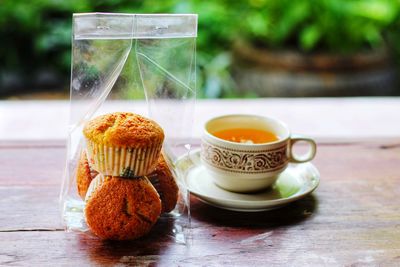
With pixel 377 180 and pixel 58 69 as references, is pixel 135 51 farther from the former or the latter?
pixel 58 69

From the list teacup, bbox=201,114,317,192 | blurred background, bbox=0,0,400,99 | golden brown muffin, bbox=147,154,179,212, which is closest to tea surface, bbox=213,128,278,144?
teacup, bbox=201,114,317,192

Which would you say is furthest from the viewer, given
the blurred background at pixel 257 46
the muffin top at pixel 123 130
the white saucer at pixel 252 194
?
the blurred background at pixel 257 46

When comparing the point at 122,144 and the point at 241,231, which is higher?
the point at 122,144

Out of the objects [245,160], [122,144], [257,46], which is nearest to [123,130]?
[122,144]

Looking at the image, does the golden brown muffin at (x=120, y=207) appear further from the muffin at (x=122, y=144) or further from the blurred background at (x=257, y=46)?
the blurred background at (x=257, y=46)

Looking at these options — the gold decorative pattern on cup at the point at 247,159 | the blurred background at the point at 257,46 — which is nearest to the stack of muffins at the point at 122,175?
the gold decorative pattern on cup at the point at 247,159

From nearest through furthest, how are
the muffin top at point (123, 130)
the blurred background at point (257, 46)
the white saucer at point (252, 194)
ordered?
the muffin top at point (123, 130)
the white saucer at point (252, 194)
the blurred background at point (257, 46)

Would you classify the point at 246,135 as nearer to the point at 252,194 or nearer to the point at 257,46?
the point at 252,194
